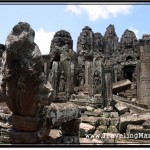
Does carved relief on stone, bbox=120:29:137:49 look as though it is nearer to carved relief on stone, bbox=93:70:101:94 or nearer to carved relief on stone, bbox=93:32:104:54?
carved relief on stone, bbox=93:32:104:54

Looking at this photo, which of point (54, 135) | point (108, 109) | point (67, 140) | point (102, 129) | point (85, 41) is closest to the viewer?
point (67, 140)

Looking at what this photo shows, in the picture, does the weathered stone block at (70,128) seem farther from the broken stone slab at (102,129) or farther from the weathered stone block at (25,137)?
the broken stone slab at (102,129)

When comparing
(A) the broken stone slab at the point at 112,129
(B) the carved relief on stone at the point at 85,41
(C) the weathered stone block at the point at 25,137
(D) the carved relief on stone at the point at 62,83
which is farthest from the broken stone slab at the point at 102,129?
(B) the carved relief on stone at the point at 85,41

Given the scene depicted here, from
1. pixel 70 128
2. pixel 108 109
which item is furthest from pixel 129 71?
pixel 70 128

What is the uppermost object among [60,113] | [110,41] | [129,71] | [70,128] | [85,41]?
[110,41]

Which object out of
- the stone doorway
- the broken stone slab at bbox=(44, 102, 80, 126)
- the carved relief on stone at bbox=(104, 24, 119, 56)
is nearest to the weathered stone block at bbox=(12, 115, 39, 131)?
the broken stone slab at bbox=(44, 102, 80, 126)

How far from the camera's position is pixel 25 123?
5059mm

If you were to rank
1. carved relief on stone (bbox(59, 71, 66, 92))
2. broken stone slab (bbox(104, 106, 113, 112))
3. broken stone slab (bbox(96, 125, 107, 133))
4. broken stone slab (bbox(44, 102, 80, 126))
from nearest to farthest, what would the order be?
broken stone slab (bbox(44, 102, 80, 126)), broken stone slab (bbox(96, 125, 107, 133)), broken stone slab (bbox(104, 106, 113, 112)), carved relief on stone (bbox(59, 71, 66, 92))

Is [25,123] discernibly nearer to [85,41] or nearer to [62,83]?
[62,83]

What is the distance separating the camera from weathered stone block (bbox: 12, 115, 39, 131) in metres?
5.05

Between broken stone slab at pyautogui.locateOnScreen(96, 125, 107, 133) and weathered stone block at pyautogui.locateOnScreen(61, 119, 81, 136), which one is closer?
weathered stone block at pyautogui.locateOnScreen(61, 119, 81, 136)

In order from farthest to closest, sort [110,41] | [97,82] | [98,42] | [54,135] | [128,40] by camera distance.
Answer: [110,41] → [98,42] → [128,40] → [97,82] → [54,135]

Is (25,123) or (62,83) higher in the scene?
(62,83)

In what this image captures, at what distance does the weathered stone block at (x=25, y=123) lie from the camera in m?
5.05
